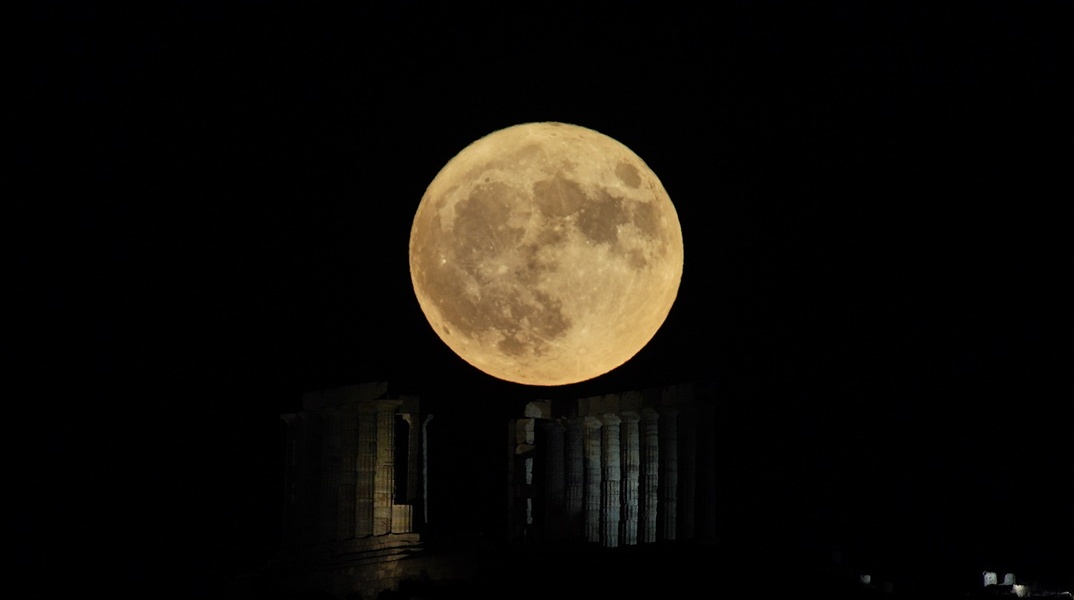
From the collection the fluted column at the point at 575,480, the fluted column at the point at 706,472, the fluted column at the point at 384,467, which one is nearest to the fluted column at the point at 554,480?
the fluted column at the point at 575,480

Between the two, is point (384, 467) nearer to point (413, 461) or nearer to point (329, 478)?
point (413, 461)

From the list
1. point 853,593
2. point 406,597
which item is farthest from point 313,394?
point 853,593

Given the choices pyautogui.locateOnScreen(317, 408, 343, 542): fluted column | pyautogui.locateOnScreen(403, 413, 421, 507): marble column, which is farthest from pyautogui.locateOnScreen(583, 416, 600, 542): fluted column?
pyautogui.locateOnScreen(317, 408, 343, 542): fluted column

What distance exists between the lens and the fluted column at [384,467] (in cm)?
4628

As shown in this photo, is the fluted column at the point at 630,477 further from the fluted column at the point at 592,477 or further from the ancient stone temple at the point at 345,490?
the ancient stone temple at the point at 345,490

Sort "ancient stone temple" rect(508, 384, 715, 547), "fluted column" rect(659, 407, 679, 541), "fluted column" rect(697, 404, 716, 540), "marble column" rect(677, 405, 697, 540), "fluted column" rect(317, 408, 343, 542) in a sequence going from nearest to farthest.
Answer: "fluted column" rect(697, 404, 716, 540) < "marble column" rect(677, 405, 697, 540) < "ancient stone temple" rect(508, 384, 715, 547) < "fluted column" rect(659, 407, 679, 541) < "fluted column" rect(317, 408, 343, 542)

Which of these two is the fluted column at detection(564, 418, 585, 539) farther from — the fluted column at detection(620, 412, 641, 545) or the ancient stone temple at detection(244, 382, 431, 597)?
the ancient stone temple at detection(244, 382, 431, 597)

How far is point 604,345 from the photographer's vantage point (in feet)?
107

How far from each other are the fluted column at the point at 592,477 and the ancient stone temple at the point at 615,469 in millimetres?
26

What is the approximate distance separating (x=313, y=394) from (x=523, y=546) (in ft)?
38.8

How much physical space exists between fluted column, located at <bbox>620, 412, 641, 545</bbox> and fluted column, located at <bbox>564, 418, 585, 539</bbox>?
6.77 feet

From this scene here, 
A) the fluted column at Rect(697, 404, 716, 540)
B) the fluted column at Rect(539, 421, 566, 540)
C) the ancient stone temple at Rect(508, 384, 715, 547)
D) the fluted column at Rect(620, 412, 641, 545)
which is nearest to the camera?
the fluted column at Rect(697, 404, 716, 540)

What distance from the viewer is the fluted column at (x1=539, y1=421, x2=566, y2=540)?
1768 inches

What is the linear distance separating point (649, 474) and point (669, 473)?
132cm
